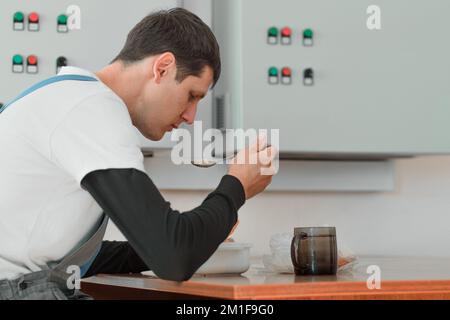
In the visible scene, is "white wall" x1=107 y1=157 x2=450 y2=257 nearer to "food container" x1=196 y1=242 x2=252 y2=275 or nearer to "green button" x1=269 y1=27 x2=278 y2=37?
"green button" x1=269 y1=27 x2=278 y2=37

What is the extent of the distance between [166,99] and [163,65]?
2.8 inches

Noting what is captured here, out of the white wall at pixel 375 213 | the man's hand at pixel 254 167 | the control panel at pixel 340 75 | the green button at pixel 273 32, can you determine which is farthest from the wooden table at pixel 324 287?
the white wall at pixel 375 213

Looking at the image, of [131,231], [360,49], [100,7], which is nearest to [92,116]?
[131,231]

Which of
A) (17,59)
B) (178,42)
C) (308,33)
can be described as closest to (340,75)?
(308,33)

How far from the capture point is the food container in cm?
142

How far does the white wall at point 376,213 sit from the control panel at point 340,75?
0.33 meters

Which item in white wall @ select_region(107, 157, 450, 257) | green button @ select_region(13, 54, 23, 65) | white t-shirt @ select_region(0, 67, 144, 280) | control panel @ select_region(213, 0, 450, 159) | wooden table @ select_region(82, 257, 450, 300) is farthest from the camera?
white wall @ select_region(107, 157, 450, 257)

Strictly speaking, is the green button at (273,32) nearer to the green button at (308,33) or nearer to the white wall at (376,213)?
the green button at (308,33)

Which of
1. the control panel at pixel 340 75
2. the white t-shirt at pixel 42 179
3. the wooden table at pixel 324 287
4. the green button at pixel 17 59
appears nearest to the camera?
the wooden table at pixel 324 287

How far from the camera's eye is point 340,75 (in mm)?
2312

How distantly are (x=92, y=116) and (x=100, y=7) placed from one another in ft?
3.69

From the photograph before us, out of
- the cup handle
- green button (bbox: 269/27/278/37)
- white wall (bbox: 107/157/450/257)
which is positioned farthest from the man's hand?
white wall (bbox: 107/157/450/257)

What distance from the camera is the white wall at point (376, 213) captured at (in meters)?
2.60

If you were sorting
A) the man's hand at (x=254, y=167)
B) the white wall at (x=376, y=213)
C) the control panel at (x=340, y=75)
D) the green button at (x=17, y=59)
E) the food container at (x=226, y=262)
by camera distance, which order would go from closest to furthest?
the man's hand at (x=254, y=167) < the food container at (x=226, y=262) < the green button at (x=17, y=59) < the control panel at (x=340, y=75) < the white wall at (x=376, y=213)
